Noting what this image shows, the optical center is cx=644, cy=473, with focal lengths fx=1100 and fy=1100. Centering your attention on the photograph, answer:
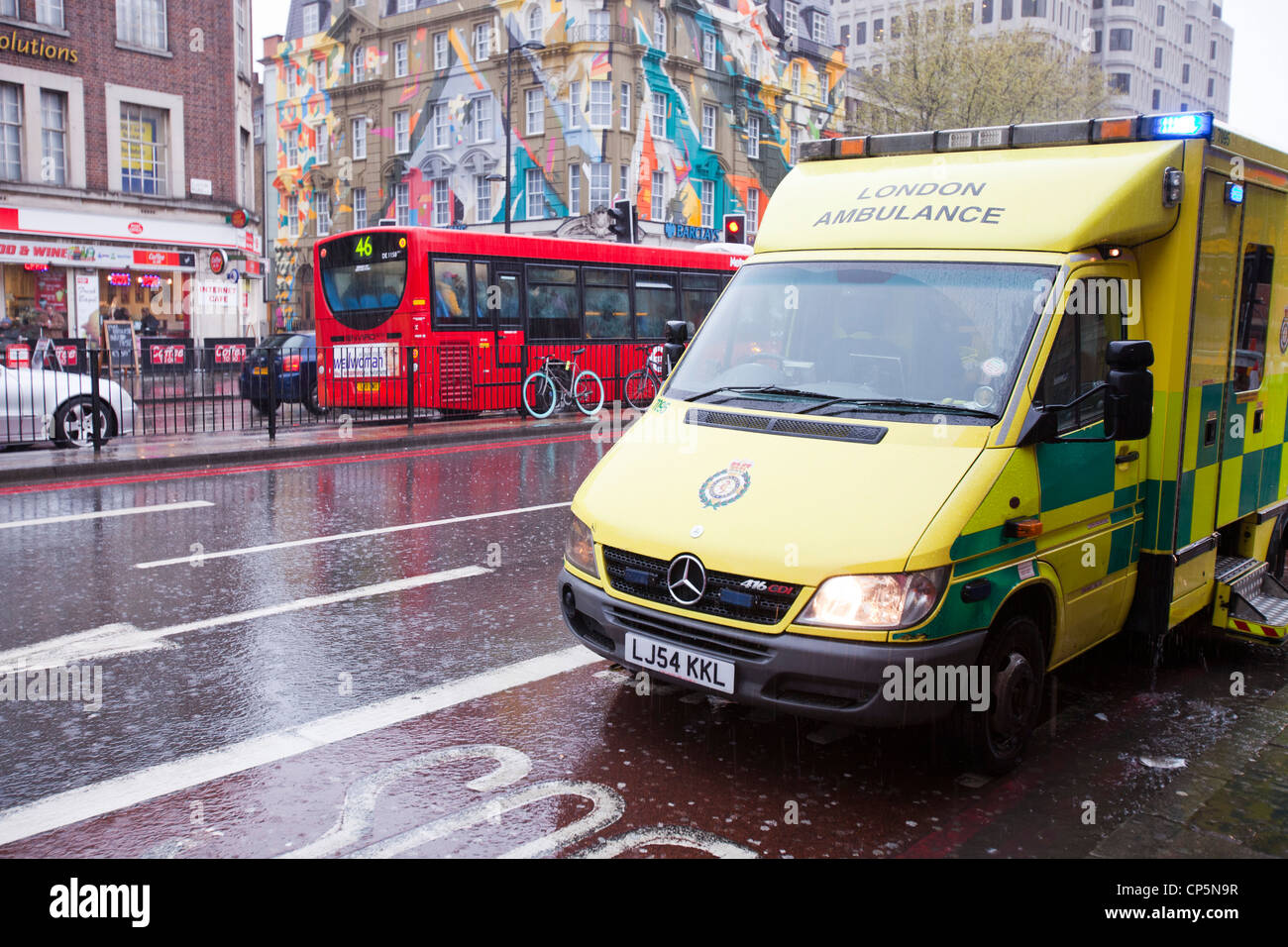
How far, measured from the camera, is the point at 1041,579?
4.44 m

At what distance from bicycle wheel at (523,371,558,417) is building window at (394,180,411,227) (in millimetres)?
37693

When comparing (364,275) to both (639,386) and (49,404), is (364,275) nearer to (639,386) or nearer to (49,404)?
(639,386)

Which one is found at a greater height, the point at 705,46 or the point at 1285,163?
the point at 705,46

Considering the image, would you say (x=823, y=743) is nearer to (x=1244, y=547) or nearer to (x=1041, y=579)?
(x=1041, y=579)

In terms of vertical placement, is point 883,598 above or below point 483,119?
below

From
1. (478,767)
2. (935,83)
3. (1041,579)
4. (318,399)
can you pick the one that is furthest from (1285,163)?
(935,83)

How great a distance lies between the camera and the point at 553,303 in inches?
799

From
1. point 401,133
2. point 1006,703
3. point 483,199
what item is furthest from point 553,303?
point 401,133

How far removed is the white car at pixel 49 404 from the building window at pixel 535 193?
35897 mm

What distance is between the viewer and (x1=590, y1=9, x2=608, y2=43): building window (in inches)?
1858

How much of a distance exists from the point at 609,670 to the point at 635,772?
4.23 feet

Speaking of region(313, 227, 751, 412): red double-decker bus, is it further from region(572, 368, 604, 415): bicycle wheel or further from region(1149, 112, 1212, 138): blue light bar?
region(1149, 112, 1212, 138): blue light bar

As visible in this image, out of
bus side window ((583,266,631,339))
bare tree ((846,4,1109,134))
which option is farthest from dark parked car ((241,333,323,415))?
bare tree ((846,4,1109,134))

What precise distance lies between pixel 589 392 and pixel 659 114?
3206cm
